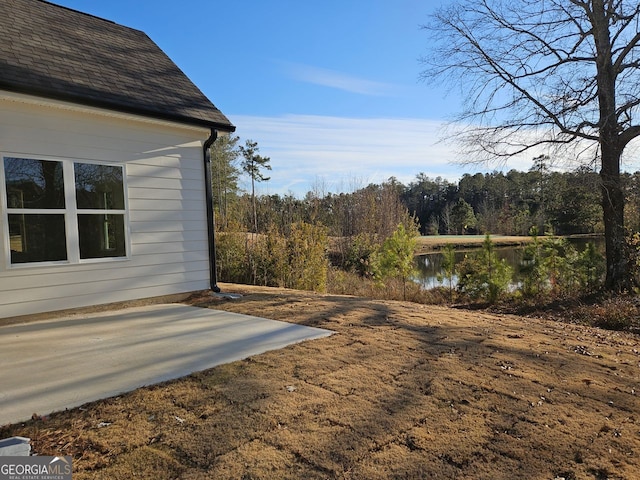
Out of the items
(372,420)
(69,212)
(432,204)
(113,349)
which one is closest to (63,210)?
(69,212)

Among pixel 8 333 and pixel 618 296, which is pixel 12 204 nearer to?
pixel 8 333

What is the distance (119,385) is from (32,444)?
2.68ft

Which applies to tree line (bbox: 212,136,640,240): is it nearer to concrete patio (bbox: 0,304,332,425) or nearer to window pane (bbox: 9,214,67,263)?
window pane (bbox: 9,214,67,263)

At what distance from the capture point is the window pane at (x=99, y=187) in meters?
5.18

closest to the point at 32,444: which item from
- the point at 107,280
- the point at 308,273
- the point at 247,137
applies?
the point at 107,280

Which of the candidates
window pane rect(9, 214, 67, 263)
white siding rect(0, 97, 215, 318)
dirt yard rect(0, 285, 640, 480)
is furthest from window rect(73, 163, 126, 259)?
dirt yard rect(0, 285, 640, 480)

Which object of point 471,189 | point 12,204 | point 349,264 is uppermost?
point 471,189

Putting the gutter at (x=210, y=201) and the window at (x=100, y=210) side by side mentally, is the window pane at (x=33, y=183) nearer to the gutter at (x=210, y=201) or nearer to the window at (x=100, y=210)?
the window at (x=100, y=210)

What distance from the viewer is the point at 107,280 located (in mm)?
5383

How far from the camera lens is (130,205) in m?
5.59

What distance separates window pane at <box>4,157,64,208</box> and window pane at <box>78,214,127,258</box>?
0.41 meters

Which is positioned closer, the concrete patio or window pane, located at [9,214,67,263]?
the concrete patio

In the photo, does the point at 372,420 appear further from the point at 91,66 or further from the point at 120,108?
the point at 91,66

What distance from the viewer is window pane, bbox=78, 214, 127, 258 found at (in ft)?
17.1
